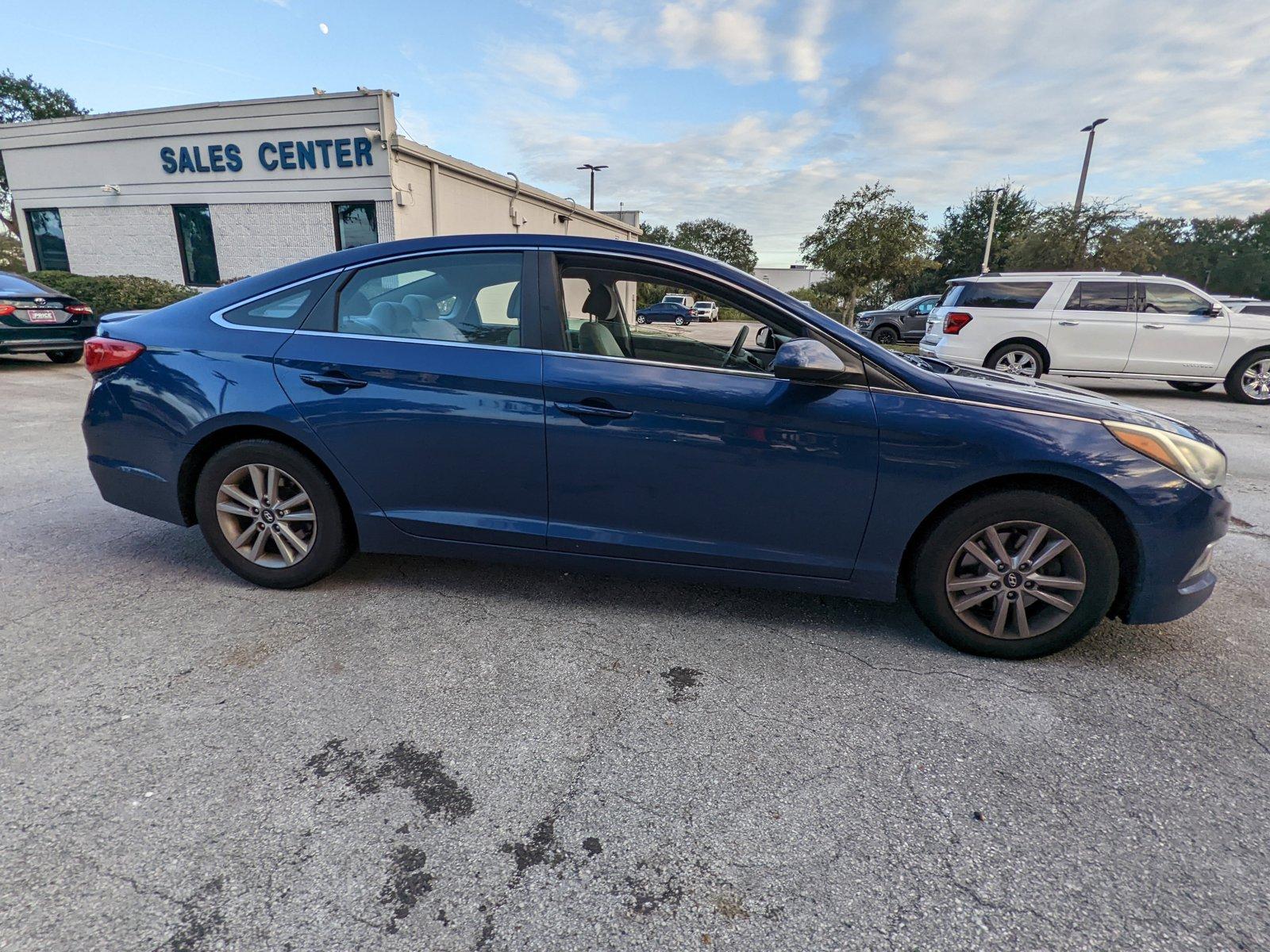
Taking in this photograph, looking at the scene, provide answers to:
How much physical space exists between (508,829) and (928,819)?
1.18 meters

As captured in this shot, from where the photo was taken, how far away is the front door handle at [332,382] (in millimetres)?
2852

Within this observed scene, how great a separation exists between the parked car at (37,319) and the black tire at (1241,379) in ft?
52.7

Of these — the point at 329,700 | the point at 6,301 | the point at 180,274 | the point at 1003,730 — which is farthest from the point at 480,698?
the point at 180,274

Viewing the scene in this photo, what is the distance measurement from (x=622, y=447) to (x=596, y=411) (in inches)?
7.1

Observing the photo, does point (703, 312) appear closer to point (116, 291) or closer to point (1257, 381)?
point (116, 291)

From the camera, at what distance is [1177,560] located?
98.7 inches

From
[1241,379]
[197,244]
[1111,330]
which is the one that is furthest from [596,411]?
[197,244]

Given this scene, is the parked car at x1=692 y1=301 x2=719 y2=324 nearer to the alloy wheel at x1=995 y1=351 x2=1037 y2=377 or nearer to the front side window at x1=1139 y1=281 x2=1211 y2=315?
the alloy wheel at x1=995 y1=351 x2=1037 y2=377

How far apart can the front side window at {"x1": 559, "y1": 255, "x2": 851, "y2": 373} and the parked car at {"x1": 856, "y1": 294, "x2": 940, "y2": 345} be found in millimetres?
17826

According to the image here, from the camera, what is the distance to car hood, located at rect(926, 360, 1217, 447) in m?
2.55

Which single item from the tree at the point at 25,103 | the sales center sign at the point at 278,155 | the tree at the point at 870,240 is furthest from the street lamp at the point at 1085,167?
the tree at the point at 25,103

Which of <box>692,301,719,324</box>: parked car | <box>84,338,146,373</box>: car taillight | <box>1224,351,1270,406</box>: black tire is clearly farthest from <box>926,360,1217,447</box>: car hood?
<box>692,301,719,324</box>: parked car

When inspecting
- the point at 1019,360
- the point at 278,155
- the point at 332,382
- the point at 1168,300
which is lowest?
the point at 1019,360

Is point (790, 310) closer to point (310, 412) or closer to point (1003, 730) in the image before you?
point (1003, 730)
